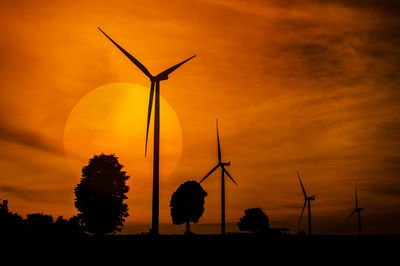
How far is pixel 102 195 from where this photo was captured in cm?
11681

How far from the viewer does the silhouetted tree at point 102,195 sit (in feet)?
380

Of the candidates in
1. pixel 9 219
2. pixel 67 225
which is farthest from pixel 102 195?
pixel 9 219

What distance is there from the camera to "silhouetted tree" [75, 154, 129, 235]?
116 m

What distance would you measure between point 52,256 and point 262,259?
20.0 meters

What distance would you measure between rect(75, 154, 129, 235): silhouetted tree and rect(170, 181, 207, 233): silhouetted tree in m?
62.7

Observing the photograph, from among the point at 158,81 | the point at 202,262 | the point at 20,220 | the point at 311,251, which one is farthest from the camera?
the point at 20,220

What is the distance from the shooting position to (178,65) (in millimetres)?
77312

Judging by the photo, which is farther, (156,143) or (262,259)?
(156,143)

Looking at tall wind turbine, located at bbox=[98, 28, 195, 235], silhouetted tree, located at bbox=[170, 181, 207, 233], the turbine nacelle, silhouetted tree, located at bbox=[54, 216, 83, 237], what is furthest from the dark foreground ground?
silhouetted tree, located at bbox=[170, 181, 207, 233]

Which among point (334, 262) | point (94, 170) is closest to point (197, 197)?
point (94, 170)

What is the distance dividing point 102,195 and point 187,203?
66.2m

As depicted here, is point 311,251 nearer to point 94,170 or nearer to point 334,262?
point 334,262

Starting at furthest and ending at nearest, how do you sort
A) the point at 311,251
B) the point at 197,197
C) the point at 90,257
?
the point at 197,197
the point at 311,251
the point at 90,257

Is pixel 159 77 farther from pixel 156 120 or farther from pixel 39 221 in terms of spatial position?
pixel 39 221
